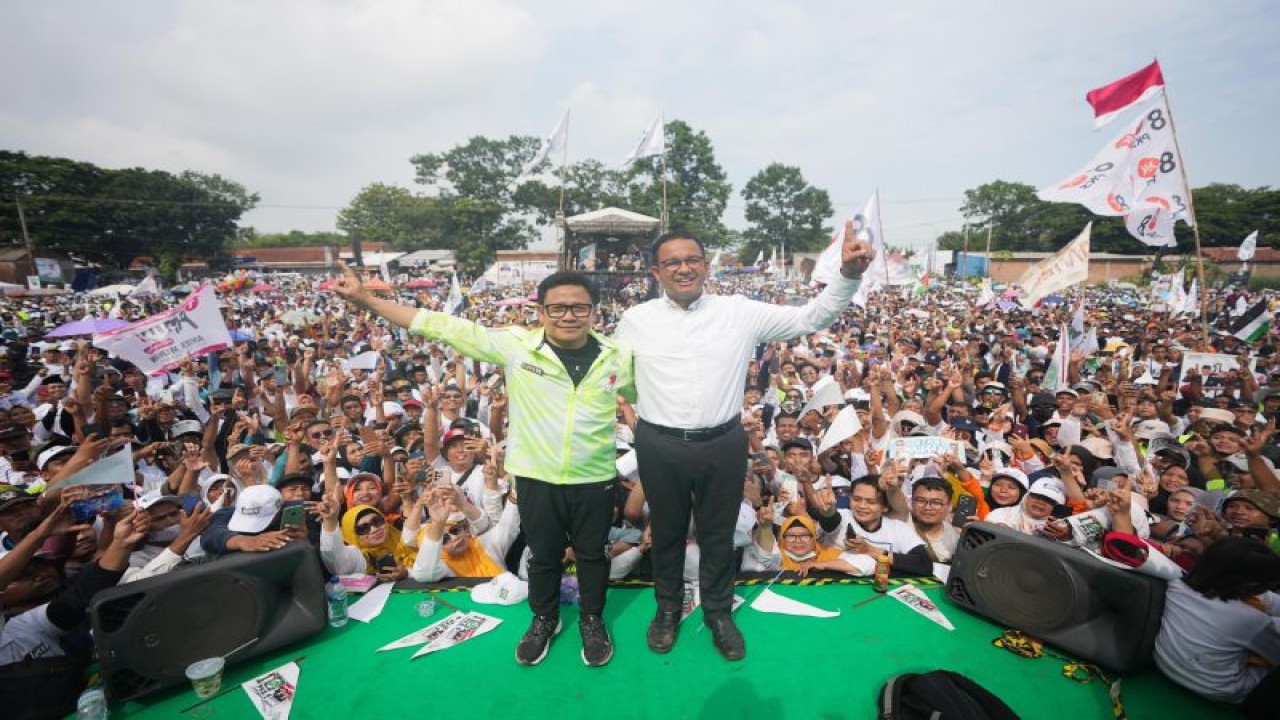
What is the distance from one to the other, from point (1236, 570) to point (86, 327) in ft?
46.3

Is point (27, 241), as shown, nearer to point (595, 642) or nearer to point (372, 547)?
point (372, 547)

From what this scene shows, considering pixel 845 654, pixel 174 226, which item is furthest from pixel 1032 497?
pixel 174 226

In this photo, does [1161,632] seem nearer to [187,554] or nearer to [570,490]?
[570,490]

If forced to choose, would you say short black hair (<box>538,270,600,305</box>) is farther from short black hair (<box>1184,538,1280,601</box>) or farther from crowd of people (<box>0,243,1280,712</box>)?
short black hair (<box>1184,538,1280,601</box>)

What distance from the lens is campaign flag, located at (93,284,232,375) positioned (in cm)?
640

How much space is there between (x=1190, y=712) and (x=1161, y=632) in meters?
0.32

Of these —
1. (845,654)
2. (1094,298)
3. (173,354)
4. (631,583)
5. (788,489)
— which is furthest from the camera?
(1094,298)

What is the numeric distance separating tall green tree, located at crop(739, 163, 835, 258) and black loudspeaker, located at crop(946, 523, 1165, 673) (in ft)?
224

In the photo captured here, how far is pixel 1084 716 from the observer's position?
2371 mm

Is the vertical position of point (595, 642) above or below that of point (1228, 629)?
below

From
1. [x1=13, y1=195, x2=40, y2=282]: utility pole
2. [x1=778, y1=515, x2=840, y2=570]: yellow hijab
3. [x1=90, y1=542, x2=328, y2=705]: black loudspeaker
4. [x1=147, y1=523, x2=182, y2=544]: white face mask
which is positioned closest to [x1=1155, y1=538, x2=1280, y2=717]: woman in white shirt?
[x1=778, y1=515, x2=840, y2=570]: yellow hijab

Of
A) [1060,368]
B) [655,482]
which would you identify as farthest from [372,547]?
[1060,368]

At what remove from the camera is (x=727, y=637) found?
2.72 meters

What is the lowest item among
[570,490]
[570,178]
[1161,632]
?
[1161,632]
